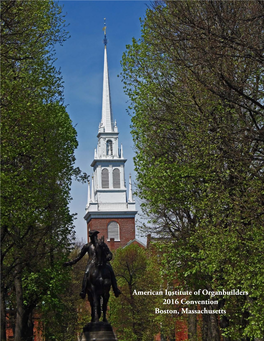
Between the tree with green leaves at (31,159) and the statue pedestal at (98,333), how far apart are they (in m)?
4.66

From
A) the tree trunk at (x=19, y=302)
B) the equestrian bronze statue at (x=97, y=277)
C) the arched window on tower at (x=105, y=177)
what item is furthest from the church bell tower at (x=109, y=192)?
the equestrian bronze statue at (x=97, y=277)

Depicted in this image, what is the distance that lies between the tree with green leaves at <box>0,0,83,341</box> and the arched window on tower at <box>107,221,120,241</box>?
67166mm

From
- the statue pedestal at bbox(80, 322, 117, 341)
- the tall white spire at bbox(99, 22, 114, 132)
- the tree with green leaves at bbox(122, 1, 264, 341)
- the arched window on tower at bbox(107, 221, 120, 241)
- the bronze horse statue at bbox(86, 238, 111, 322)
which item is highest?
the tall white spire at bbox(99, 22, 114, 132)

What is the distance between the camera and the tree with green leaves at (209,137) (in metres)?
15.9

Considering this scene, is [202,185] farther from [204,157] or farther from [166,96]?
[166,96]

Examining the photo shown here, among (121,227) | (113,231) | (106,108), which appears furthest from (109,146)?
(113,231)

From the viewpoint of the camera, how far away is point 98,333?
1692 centimetres

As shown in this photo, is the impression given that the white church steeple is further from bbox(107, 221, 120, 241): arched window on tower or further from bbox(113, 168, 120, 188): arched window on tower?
bbox(107, 221, 120, 241): arched window on tower

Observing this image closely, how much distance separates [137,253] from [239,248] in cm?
5319

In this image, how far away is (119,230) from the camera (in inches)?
3851

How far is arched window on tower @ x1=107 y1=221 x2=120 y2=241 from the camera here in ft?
Result: 319


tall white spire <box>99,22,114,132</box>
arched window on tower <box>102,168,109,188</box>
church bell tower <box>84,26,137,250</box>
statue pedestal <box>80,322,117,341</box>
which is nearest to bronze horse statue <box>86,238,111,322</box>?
statue pedestal <box>80,322,117,341</box>

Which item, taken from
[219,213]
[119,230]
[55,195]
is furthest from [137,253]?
[219,213]

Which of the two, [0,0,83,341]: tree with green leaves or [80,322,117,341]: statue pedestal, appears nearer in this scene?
[80,322,117,341]: statue pedestal
